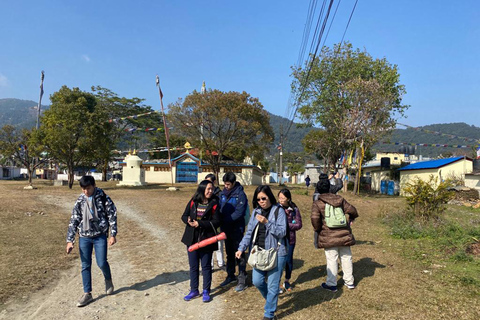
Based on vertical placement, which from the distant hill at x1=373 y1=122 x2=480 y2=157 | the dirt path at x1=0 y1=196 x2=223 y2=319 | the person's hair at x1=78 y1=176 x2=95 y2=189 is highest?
the distant hill at x1=373 y1=122 x2=480 y2=157

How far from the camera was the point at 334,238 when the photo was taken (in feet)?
15.2

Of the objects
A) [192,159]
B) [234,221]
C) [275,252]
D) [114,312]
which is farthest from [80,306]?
[192,159]

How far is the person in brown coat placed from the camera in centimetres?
464

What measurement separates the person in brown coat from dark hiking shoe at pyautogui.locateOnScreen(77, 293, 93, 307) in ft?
10.9

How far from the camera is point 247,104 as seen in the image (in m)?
26.1

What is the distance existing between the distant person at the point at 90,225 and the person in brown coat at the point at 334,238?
2.95 meters

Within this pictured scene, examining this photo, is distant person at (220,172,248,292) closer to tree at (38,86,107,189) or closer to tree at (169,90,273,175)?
tree at (169,90,273,175)

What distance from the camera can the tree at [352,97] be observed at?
23625mm

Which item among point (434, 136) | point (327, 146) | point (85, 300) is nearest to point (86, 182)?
point (85, 300)

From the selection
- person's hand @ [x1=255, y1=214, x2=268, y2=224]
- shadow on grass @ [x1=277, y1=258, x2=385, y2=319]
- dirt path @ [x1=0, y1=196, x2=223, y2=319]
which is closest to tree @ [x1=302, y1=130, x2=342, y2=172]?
shadow on grass @ [x1=277, y1=258, x2=385, y2=319]

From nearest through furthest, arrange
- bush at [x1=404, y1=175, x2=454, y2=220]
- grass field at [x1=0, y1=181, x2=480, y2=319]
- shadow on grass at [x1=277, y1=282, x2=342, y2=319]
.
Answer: grass field at [x1=0, y1=181, x2=480, y2=319], shadow on grass at [x1=277, y1=282, x2=342, y2=319], bush at [x1=404, y1=175, x2=454, y2=220]

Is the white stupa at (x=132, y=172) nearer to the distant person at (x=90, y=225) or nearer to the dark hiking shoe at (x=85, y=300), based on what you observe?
the distant person at (x=90, y=225)

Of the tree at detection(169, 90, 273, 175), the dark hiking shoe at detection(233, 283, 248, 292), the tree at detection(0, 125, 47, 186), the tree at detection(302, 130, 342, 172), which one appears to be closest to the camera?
the dark hiking shoe at detection(233, 283, 248, 292)

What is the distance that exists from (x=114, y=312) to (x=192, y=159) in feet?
109
